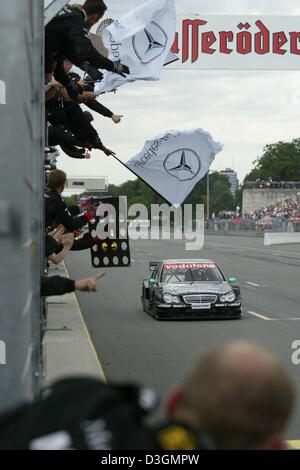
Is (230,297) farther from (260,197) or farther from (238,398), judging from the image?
(260,197)

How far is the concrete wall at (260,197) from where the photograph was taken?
12581cm

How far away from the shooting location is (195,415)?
2221 millimetres

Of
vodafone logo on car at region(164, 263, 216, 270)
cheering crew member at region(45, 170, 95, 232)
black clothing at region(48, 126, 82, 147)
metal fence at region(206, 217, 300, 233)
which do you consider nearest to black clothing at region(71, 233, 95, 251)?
black clothing at region(48, 126, 82, 147)

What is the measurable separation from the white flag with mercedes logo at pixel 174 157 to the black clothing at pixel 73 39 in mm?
1763

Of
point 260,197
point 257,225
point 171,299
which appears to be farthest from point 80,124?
point 260,197

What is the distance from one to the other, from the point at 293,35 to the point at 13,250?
12.2 m

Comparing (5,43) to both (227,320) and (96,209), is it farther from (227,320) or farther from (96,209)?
(227,320)

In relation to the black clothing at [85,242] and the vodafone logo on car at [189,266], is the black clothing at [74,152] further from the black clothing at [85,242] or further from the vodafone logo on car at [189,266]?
the vodafone logo on car at [189,266]

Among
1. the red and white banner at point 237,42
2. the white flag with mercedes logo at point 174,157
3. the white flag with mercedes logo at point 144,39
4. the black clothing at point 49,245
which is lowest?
the black clothing at point 49,245

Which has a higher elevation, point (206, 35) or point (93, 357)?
point (206, 35)

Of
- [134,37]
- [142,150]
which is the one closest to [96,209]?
[142,150]

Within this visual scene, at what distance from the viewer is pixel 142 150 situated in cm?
894

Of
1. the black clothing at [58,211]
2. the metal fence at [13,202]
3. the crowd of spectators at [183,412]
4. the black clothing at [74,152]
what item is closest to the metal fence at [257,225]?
the black clothing at [74,152]

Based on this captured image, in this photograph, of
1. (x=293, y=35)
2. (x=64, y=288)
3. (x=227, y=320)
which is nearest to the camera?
(x=64, y=288)
